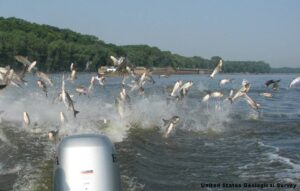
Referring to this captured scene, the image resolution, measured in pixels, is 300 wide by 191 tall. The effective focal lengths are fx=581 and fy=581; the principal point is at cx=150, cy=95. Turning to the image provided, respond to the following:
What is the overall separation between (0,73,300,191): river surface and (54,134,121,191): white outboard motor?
3.00 metres

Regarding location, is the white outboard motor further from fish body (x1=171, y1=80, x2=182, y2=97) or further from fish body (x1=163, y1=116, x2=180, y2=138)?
fish body (x1=171, y1=80, x2=182, y2=97)

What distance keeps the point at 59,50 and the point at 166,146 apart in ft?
324

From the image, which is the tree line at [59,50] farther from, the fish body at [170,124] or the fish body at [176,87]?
the fish body at [170,124]

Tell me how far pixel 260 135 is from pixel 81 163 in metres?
12.1

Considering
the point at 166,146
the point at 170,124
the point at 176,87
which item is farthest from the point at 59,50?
the point at 166,146

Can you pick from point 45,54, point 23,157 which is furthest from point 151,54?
point 23,157

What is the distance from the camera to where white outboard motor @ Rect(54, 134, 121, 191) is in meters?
A: 7.13

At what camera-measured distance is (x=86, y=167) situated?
7.22m

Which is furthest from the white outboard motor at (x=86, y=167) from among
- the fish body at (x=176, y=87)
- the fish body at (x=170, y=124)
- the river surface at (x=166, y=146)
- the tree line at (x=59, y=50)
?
the tree line at (x=59, y=50)

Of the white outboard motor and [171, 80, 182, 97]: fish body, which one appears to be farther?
[171, 80, 182, 97]: fish body

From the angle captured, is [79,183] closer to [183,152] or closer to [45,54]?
[183,152]

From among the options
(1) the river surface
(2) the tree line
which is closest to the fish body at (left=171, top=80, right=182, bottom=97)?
(1) the river surface

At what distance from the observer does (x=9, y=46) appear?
109438 mm

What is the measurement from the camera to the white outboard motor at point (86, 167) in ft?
23.4
